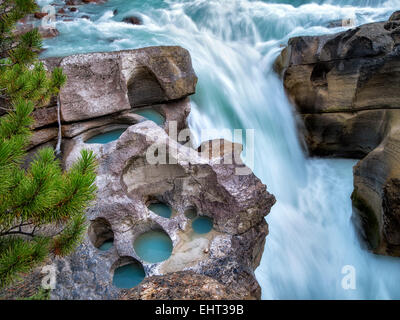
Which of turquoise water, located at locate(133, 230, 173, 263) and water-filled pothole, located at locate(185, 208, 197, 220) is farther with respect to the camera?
water-filled pothole, located at locate(185, 208, 197, 220)

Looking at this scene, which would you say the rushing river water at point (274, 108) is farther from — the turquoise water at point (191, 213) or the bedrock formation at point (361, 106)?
the turquoise water at point (191, 213)

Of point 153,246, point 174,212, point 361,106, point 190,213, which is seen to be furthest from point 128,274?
point 361,106

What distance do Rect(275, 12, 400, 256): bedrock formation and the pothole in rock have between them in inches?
174

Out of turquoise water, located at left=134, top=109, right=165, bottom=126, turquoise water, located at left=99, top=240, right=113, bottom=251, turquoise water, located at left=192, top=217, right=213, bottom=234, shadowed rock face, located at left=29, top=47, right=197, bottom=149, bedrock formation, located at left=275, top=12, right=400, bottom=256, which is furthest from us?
Answer: turquoise water, located at left=134, top=109, right=165, bottom=126

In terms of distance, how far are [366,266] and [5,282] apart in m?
5.75

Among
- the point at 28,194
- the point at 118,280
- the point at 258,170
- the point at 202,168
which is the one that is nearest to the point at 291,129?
the point at 258,170

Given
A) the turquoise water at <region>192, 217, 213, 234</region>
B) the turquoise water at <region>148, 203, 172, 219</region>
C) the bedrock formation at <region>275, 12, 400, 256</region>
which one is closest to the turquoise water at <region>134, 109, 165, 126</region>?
the turquoise water at <region>148, 203, 172, 219</region>

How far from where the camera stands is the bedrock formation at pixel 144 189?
3602mm

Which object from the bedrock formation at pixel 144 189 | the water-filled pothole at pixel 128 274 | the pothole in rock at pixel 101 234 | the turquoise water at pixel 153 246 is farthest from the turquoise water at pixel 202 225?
the pothole in rock at pixel 101 234

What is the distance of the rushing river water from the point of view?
5469mm

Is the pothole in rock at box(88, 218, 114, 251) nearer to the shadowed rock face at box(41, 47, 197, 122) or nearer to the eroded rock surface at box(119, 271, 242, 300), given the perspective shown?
the eroded rock surface at box(119, 271, 242, 300)

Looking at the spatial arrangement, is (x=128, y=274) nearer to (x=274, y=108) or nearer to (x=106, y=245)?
(x=106, y=245)

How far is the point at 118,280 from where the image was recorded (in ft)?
12.3

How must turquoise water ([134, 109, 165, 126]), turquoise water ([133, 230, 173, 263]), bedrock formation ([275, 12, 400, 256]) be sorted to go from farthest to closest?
turquoise water ([134, 109, 165, 126])
bedrock formation ([275, 12, 400, 256])
turquoise water ([133, 230, 173, 263])
